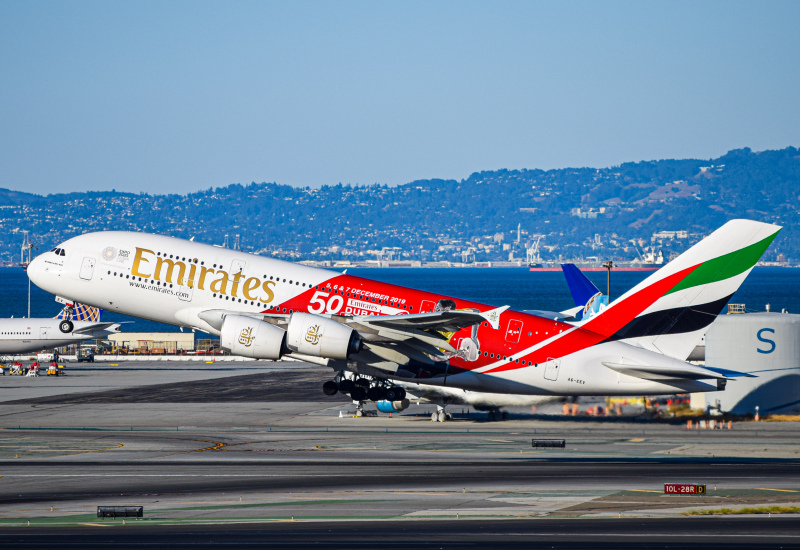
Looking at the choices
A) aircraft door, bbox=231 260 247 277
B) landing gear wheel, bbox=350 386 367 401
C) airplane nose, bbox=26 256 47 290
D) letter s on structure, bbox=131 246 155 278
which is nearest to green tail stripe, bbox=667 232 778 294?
landing gear wheel, bbox=350 386 367 401

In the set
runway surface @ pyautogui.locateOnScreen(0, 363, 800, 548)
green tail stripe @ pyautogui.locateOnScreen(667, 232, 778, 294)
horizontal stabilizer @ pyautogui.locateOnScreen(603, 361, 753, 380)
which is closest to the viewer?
runway surface @ pyautogui.locateOnScreen(0, 363, 800, 548)

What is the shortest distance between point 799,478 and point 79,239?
35.6 m

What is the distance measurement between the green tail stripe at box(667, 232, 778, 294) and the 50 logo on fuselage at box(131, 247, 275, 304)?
72.2 feet

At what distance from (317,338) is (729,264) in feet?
70.2

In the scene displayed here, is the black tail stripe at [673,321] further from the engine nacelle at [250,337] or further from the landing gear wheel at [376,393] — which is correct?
the engine nacelle at [250,337]

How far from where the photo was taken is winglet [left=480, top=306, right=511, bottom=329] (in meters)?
49.8

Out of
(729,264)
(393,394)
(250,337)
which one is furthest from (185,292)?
(729,264)

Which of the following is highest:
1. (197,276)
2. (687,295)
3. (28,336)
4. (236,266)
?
(236,266)

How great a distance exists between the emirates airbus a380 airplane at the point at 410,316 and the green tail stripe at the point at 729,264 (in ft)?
0.17

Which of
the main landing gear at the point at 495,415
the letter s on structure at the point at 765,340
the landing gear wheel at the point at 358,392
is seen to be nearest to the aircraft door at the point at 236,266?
the landing gear wheel at the point at 358,392

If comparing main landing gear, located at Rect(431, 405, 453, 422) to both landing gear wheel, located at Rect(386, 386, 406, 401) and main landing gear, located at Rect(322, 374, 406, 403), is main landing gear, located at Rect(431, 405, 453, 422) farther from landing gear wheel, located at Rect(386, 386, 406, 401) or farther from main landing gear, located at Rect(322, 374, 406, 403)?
landing gear wheel, located at Rect(386, 386, 406, 401)

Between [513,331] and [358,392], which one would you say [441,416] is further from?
[358,392]

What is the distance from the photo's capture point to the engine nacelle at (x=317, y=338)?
45250 millimetres

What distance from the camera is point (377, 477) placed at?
133 ft
